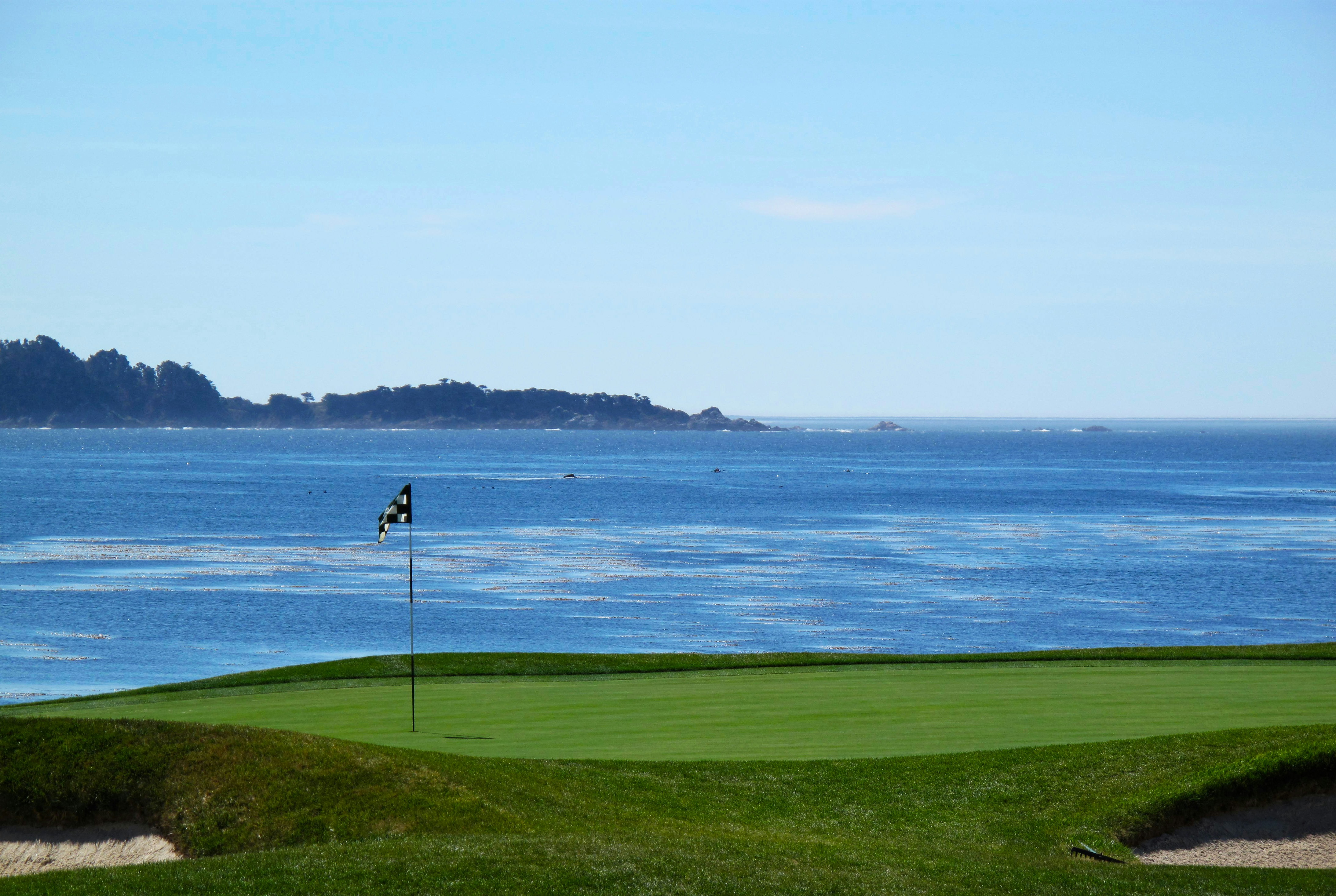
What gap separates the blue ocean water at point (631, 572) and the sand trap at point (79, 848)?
63.2 ft

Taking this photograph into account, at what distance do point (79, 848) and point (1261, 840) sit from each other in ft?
36.3

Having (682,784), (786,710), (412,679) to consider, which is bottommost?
(786,710)

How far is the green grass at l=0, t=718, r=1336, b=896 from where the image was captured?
9.34 m

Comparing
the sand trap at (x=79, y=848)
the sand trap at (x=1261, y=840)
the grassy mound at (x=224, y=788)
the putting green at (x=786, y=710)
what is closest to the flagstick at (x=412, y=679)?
the putting green at (x=786, y=710)

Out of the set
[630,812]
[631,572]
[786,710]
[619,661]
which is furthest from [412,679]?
[631,572]

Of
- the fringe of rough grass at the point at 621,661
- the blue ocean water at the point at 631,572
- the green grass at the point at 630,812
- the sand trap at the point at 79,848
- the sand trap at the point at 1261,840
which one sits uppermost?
the green grass at the point at 630,812

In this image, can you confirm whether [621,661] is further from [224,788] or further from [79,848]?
[79,848]

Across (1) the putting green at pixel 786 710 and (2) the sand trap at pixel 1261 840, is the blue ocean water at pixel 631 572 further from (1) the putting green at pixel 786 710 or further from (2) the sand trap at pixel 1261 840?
(2) the sand trap at pixel 1261 840

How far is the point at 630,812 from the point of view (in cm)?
1158

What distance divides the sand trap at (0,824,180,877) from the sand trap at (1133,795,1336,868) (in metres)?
9.07

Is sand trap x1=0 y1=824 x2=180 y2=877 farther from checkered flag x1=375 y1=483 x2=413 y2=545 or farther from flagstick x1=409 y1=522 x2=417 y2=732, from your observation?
checkered flag x1=375 y1=483 x2=413 y2=545

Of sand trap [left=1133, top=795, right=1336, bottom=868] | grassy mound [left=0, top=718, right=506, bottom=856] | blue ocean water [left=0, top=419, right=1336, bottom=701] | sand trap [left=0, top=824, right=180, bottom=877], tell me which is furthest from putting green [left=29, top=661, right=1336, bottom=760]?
blue ocean water [left=0, top=419, right=1336, bottom=701]

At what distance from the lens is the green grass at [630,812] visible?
9344mm

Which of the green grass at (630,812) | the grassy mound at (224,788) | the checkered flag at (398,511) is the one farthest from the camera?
the checkered flag at (398,511)
